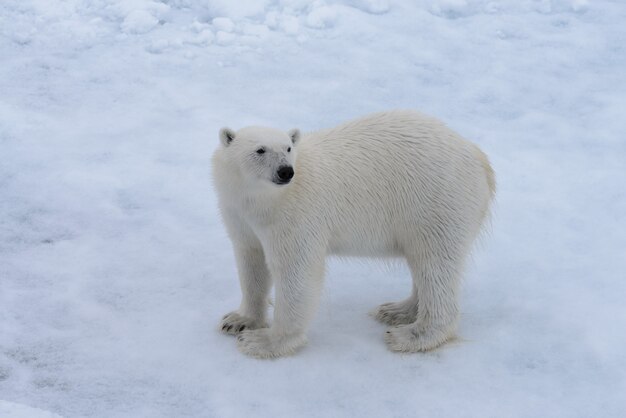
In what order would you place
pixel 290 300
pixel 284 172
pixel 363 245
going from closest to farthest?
pixel 284 172
pixel 290 300
pixel 363 245

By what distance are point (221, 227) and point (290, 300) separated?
171cm

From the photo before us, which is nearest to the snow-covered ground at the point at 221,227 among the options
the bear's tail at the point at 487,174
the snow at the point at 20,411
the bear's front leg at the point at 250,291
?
the snow at the point at 20,411

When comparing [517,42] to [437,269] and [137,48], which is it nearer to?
[137,48]

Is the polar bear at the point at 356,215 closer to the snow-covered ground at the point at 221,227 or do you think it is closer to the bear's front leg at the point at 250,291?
the bear's front leg at the point at 250,291

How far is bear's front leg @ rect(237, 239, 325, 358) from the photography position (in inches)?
186

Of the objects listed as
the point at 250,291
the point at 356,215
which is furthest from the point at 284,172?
the point at 250,291

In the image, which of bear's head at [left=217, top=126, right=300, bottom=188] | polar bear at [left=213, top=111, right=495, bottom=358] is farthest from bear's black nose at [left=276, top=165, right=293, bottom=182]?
polar bear at [left=213, top=111, right=495, bottom=358]

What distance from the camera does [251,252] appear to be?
16.4 ft

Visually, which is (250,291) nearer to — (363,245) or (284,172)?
(363,245)

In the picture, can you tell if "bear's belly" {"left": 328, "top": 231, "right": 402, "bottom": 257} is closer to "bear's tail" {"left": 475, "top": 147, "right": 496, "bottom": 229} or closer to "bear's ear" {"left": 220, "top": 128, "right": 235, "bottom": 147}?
"bear's tail" {"left": 475, "top": 147, "right": 496, "bottom": 229}

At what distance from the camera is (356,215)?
16.0ft

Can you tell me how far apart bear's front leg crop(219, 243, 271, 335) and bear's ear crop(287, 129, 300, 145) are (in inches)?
28.0

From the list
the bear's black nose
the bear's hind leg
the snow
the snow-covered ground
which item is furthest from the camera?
the bear's hind leg

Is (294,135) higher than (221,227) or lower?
higher
